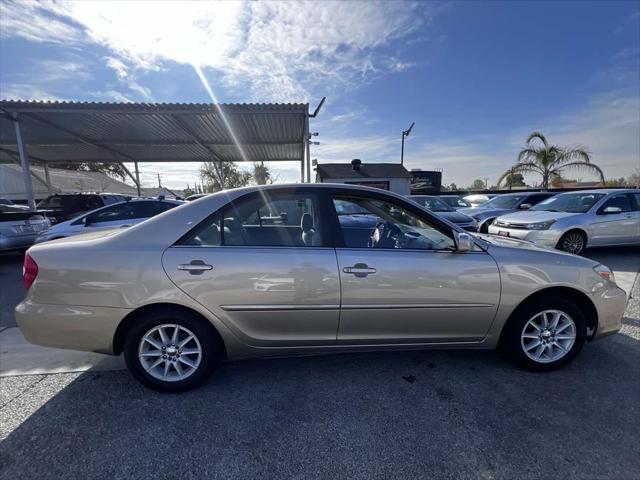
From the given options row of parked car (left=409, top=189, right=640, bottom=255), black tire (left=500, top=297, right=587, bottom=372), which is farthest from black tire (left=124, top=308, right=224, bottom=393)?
row of parked car (left=409, top=189, right=640, bottom=255)

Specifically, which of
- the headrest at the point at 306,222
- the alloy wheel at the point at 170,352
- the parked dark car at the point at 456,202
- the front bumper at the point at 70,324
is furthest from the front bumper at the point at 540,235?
the front bumper at the point at 70,324

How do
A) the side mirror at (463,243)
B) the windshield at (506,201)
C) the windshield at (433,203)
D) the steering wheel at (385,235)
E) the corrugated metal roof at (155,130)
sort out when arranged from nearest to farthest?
the side mirror at (463,243), the steering wheel at (385,235), the corrugated metal roof at (155,130), the windshield at (506,201), the windshield at (433,203)

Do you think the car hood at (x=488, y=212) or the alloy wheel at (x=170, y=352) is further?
the car hood at (x=488, y=212)

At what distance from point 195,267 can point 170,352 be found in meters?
0.74

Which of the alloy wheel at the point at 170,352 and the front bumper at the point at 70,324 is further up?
the front bumper at the point at 70,324

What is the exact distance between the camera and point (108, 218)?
6.70 m

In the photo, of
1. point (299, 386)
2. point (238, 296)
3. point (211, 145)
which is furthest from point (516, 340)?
point (211, 145)

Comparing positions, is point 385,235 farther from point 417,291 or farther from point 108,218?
point 108,218

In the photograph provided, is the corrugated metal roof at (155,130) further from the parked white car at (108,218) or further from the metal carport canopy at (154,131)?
the parked white car at (108,218)

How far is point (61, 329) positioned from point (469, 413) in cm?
303

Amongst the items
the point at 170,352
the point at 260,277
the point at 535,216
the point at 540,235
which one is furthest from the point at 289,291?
the point at 535,216

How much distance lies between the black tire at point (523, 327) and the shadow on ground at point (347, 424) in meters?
0.10

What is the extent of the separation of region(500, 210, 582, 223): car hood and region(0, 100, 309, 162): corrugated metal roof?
6342 mm

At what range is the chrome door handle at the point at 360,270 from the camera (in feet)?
7.16
